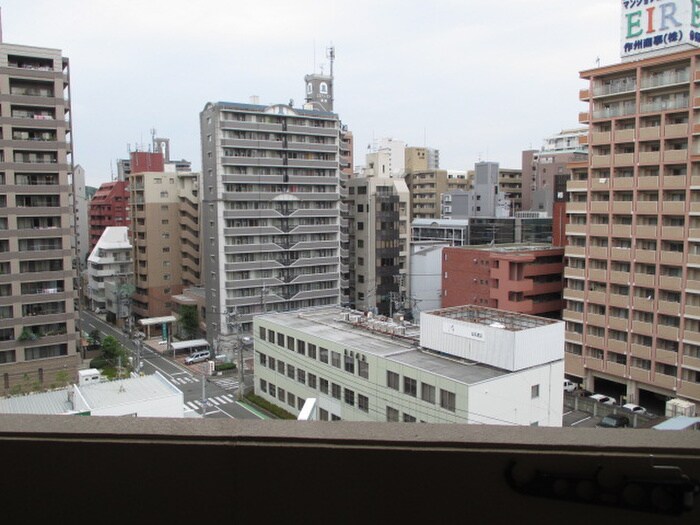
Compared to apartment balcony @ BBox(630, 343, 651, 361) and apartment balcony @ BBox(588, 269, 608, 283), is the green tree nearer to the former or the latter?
apartment balcony @ BBox(588, 269, 608, 283)

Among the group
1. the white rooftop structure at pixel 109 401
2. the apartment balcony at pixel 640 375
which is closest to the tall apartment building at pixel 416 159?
the apartment balcony at pixel 640 375

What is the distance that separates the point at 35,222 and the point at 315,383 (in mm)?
9696

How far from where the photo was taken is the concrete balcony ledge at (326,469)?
3.19ft

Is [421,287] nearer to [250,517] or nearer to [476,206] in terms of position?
[476,206]

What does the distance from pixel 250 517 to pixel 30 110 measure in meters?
19.2

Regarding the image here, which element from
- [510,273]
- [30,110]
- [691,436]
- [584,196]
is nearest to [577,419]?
[510,273]

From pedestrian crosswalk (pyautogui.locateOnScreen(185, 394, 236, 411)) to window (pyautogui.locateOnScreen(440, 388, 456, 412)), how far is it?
25.8 feet

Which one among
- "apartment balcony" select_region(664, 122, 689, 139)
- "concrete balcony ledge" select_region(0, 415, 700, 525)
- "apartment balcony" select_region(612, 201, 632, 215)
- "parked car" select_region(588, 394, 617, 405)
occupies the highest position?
"apartment balcony" select_region(664, 122, 689, 139)

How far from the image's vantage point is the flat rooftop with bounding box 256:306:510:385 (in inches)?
443

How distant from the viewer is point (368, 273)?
26047mm

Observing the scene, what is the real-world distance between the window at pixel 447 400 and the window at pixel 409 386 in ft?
2.28

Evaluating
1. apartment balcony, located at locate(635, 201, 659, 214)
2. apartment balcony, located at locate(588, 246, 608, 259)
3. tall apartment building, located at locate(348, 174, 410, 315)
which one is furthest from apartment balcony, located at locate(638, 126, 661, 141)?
tall apartment building, located at locate(348, 174, 410, 315)

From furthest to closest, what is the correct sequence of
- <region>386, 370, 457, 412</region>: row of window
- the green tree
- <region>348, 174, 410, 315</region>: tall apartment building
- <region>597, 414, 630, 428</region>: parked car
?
<region>348, 174, 410, 315</region>: tall apartment building, the green tree, <region>597, 414, 630, 428</region>: parked car, <region>386, 370, 457, 412</region>: row of window

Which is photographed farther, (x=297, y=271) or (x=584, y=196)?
(x=297, y=271)
